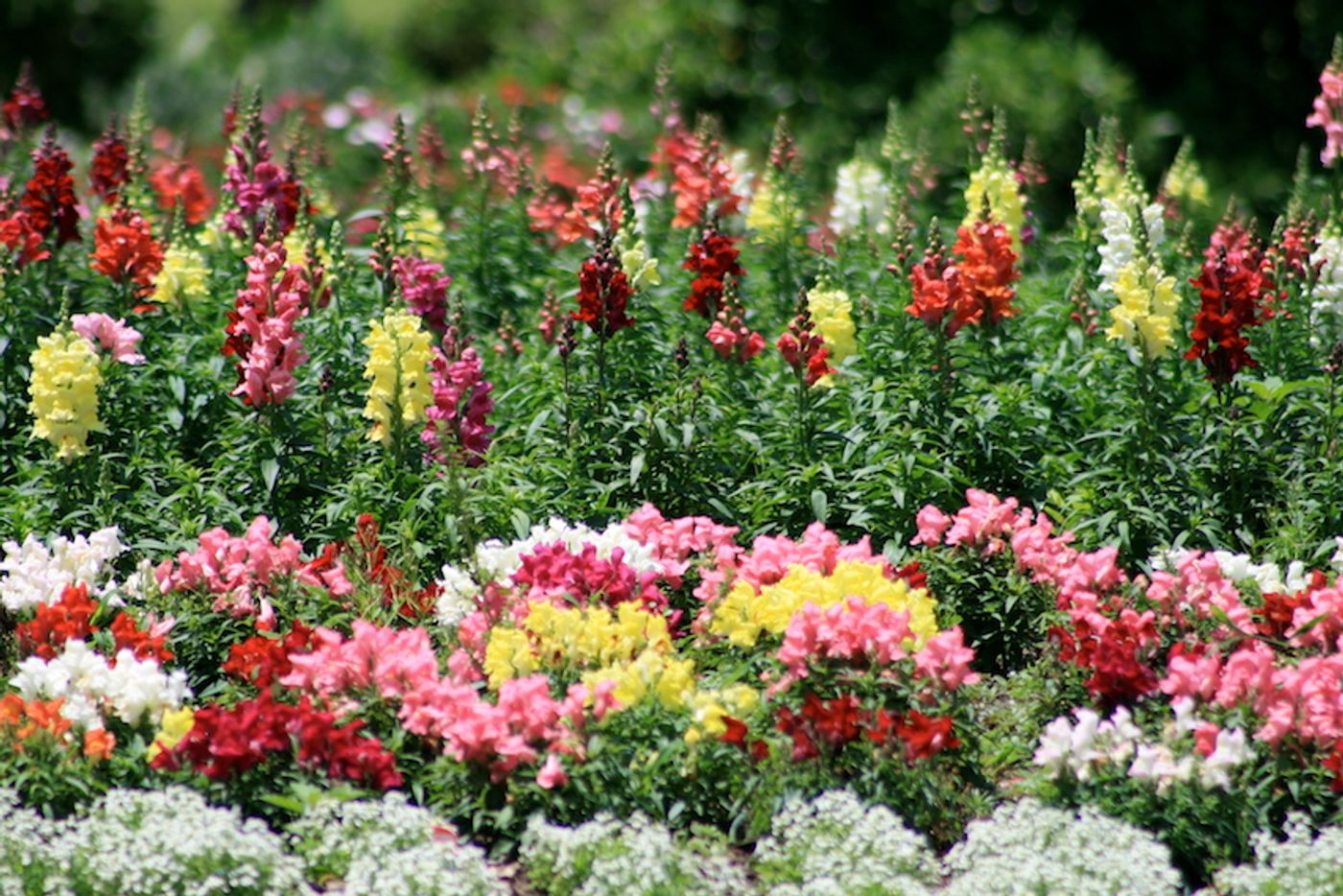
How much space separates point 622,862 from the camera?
4.19 m

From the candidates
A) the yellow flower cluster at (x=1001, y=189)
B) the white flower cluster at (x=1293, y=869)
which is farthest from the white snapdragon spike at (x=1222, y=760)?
the yellow flower cluster at (x=1001, y=189)

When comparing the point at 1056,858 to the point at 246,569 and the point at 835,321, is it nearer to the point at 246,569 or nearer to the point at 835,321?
the point at 246,569

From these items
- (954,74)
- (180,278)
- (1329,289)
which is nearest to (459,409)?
(180,278)

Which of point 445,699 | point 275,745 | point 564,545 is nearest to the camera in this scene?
point 275,745

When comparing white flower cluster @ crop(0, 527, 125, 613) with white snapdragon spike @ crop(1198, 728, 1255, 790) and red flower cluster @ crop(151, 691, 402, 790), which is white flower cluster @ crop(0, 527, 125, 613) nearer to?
red flower cluster @ crop(151, 691, 402, 790)

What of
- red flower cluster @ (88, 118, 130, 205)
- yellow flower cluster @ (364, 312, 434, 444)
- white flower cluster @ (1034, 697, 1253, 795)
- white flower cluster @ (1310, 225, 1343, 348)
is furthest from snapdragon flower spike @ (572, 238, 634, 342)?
red flower cluster @ (88, 118, 130, 205)

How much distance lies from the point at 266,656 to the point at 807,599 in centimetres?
151

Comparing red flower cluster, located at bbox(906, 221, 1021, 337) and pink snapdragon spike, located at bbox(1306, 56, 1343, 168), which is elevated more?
pink snapdragon spike, located at bbox(1306, 56, 1343, 168)

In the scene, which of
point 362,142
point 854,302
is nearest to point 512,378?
point 854,302

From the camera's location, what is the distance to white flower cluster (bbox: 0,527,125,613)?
544 cm

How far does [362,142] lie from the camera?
46.4ft

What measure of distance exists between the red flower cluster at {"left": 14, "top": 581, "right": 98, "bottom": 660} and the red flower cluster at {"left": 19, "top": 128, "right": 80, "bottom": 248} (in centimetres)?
241

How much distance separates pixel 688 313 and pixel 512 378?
80 centimetres

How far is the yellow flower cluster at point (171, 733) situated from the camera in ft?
15.3
